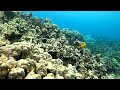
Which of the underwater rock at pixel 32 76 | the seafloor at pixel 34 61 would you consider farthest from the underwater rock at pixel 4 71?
the underwater rock at pixel 32 76

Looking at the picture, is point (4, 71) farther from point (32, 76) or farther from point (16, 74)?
point (32, 76)

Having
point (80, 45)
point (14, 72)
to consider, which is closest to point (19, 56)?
point (14, 72)

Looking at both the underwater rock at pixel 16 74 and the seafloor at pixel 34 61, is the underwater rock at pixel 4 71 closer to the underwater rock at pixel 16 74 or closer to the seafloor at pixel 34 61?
the seafloor at pixel 34 61

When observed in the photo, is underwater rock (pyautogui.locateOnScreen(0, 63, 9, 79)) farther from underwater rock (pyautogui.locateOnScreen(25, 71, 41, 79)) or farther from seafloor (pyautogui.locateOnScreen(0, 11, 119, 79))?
underwater rock (pyautogui.locateOnScreen(25, 71, 41, 79))

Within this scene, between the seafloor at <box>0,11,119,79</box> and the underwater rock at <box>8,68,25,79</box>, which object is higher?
the seafloor at <box>0,11,119,79</box>

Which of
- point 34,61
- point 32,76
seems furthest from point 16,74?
point 34,61

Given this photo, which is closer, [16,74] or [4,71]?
[16,74]

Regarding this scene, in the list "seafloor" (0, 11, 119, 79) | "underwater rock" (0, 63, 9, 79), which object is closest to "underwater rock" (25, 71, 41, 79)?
"seafloor" (0, 11, 119, 79)

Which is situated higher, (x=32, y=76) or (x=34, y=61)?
(x=34, y=61)
